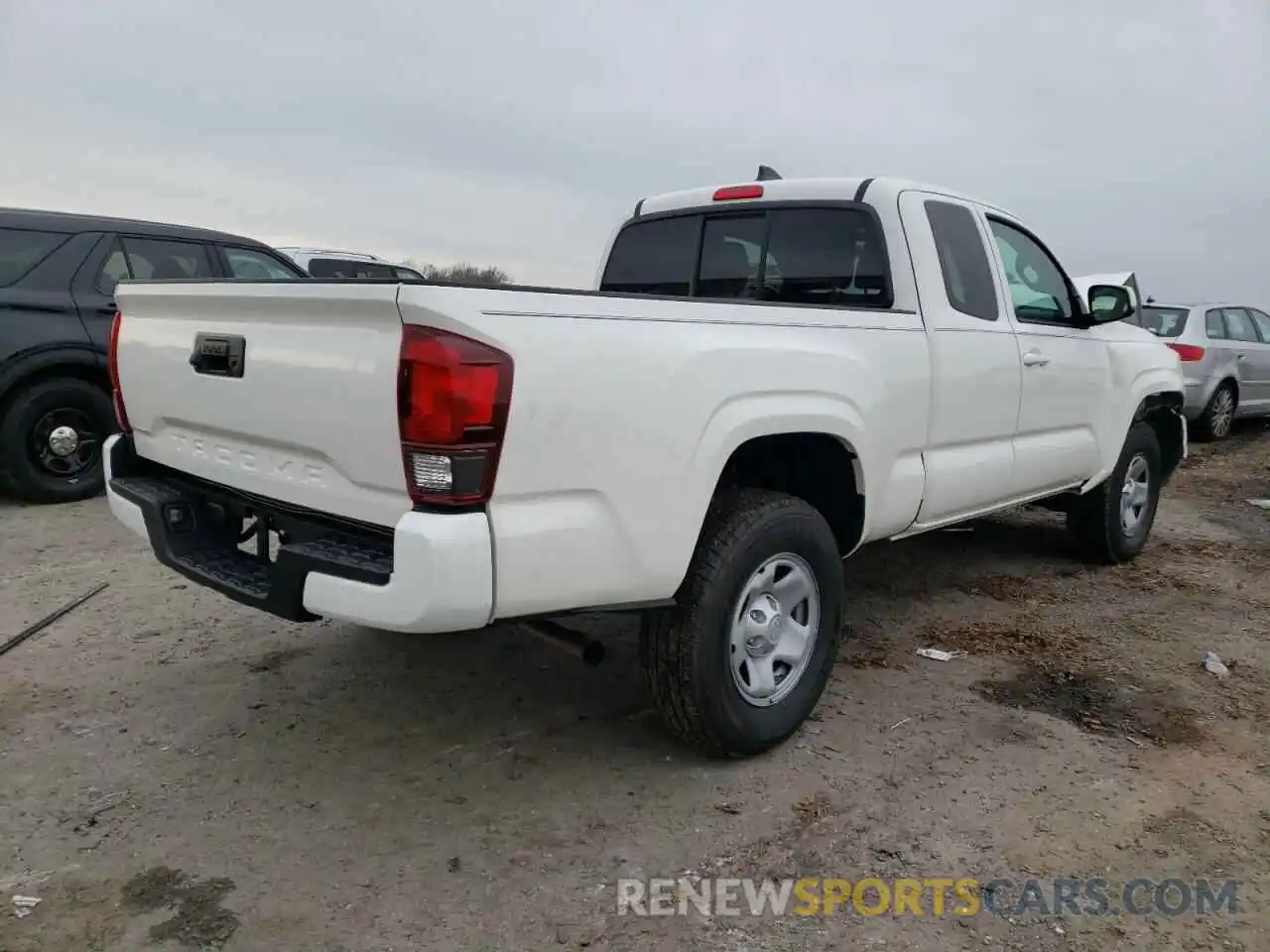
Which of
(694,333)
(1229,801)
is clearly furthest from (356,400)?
(1229,801)

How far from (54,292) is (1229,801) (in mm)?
6907

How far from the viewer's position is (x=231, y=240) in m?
7.17

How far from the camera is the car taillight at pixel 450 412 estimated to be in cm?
217

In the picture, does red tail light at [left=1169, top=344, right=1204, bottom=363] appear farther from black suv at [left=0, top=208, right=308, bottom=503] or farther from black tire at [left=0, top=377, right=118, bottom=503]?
black tire at [left=0, top=377, right=118, bottom=503]

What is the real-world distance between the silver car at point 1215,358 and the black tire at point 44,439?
10.0 m

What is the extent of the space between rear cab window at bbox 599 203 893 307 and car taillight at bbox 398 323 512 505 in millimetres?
1636

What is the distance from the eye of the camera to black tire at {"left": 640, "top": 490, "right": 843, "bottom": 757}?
2.77m

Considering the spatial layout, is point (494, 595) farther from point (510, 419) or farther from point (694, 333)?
point (694, 333)

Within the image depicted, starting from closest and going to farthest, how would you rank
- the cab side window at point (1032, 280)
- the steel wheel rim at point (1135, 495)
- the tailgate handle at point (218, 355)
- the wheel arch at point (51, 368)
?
1. the tailgate handle at point (218, 355)
2. the cab side window at point (1032, 280)
3. the steel wheel rim at point (1135, 495)
4. the wheel arch at point (51, 368)

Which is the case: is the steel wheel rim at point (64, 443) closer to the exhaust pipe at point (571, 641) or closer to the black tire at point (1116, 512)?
the exhaust pipe at point (571, 641)

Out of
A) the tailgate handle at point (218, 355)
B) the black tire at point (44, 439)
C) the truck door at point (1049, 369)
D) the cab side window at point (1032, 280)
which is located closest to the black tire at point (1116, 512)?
the truck door at point (1049, 369)

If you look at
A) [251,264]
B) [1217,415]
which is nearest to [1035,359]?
[251,264]

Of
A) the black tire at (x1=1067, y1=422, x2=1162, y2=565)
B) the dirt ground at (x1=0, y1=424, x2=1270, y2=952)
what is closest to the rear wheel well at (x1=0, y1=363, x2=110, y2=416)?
the dirt ground at (x1=0, y1=424, x2=1270, y2=952)

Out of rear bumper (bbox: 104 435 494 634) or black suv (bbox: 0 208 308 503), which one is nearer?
rear bumper (bbox: 104 435 494 634)
